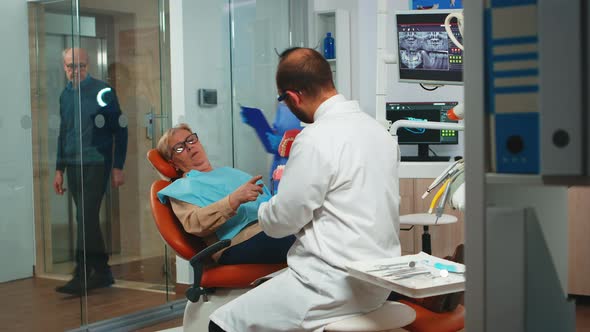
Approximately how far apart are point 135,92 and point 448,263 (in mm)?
2641

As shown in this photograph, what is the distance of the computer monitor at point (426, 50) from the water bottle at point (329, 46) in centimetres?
206

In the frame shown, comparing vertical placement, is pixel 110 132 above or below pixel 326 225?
above

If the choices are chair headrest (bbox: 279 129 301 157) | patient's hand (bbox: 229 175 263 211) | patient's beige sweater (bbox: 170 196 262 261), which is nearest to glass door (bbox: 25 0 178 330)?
chair headrest (bbox: 279 129 301 157)

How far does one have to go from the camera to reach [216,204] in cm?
287

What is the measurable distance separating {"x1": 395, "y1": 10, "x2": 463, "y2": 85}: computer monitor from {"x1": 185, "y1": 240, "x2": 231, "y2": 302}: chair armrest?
1.37 metres

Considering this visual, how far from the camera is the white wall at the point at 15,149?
3543 millimetres

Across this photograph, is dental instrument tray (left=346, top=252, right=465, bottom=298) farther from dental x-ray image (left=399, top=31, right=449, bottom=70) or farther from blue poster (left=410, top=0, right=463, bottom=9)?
blue poster (left=410, top=0, right=463, bottom=9)

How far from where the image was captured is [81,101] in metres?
3.92

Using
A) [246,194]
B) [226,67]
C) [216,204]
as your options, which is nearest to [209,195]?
[216,204]

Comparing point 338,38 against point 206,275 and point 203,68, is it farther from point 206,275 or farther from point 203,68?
point 206,275

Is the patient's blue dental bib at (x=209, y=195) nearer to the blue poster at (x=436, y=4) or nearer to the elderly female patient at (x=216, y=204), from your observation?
the elderly female patient at (x=216, y=204)

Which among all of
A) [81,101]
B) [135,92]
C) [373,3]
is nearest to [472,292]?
[81,101]

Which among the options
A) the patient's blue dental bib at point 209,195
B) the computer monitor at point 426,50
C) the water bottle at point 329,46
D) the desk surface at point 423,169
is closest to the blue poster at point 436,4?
the water bottle at point 329,46

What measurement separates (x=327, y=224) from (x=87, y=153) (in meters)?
2.19
